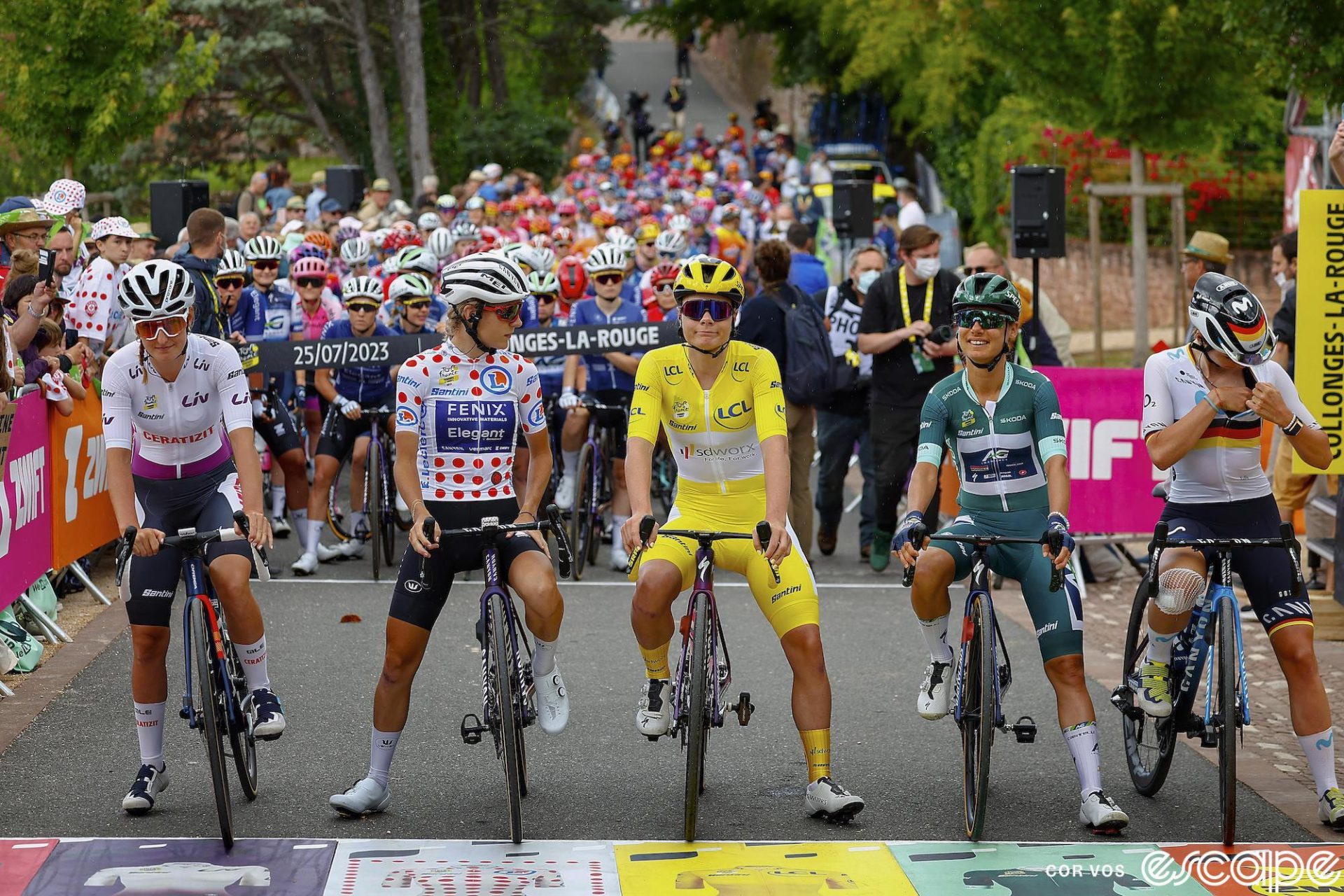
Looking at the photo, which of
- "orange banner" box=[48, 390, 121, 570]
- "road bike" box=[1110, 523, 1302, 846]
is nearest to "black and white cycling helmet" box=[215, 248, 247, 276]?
"orange banner" box=[48, 390, 121, 570]

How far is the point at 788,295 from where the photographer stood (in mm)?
12656

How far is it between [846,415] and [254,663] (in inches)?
287

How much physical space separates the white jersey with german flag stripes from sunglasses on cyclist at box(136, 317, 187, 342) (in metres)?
3.83

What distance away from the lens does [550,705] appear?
7.21 meters

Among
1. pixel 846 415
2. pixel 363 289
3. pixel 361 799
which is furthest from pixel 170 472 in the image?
pixel 846 415

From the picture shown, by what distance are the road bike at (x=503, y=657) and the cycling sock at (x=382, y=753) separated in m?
0.31

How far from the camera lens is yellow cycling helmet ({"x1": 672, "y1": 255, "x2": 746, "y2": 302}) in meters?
7.16

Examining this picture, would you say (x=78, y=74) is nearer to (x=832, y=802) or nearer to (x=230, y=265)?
(x=230, y=265)

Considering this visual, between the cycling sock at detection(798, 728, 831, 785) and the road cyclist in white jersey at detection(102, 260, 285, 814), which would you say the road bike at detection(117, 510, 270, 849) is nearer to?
the road cyclist in white jersey at detection(102, 260, 285, 814)

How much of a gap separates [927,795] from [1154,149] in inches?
753

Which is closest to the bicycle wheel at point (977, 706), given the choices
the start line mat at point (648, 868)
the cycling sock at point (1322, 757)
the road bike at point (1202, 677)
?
the start line mat at point (648, 868)

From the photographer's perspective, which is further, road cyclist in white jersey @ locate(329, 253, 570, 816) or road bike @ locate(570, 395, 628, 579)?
road bike @ locate(570, 395, 628, 579)

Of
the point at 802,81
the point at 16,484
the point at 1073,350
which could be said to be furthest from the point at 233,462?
the point at 802,81

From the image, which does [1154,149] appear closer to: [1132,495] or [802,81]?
[1132,495]
